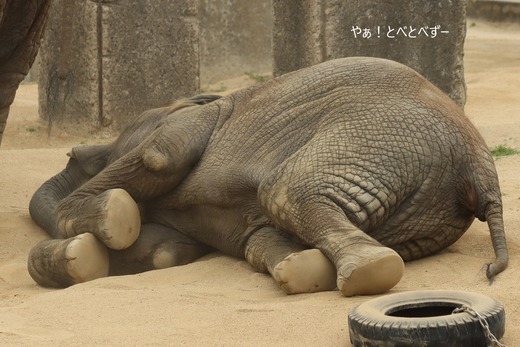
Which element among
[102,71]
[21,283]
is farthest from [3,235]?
[102,71]

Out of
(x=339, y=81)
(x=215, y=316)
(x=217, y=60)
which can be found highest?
(x=339, y=81)

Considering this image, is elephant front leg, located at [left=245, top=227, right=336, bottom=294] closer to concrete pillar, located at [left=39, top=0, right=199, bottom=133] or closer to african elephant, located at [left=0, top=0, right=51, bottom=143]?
african elephant, located at [left=0, top=0, right=51, bottom=143]

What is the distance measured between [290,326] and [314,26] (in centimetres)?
646

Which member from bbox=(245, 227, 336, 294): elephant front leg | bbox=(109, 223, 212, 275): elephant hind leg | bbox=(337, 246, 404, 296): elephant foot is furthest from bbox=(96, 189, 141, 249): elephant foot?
bbox=(337, 246, 404, 296): elephant foot

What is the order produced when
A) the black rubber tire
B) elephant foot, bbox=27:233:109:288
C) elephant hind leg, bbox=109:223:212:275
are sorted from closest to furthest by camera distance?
the black rubber tire
elephant foot, bbox=27:233:109:288
elephant hind leg, bbox=109:223:212:275

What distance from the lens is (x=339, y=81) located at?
5.20 meters

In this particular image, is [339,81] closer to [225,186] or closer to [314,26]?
[225,186]

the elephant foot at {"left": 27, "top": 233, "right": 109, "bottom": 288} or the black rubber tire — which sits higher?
the black rubber tire

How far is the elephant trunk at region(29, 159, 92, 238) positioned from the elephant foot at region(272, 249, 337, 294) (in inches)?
87.6

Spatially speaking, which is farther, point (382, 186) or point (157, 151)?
point (157, 151)

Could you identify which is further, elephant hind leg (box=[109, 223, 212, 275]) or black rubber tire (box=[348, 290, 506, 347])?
elephant hind leg (box=[109, 223, 212, 275])

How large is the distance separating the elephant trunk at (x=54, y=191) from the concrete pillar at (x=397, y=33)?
4034 mm

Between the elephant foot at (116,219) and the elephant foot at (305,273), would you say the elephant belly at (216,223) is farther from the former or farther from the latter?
the elephant foot at (305,273)

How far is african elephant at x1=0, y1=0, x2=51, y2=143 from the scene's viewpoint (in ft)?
19.8
